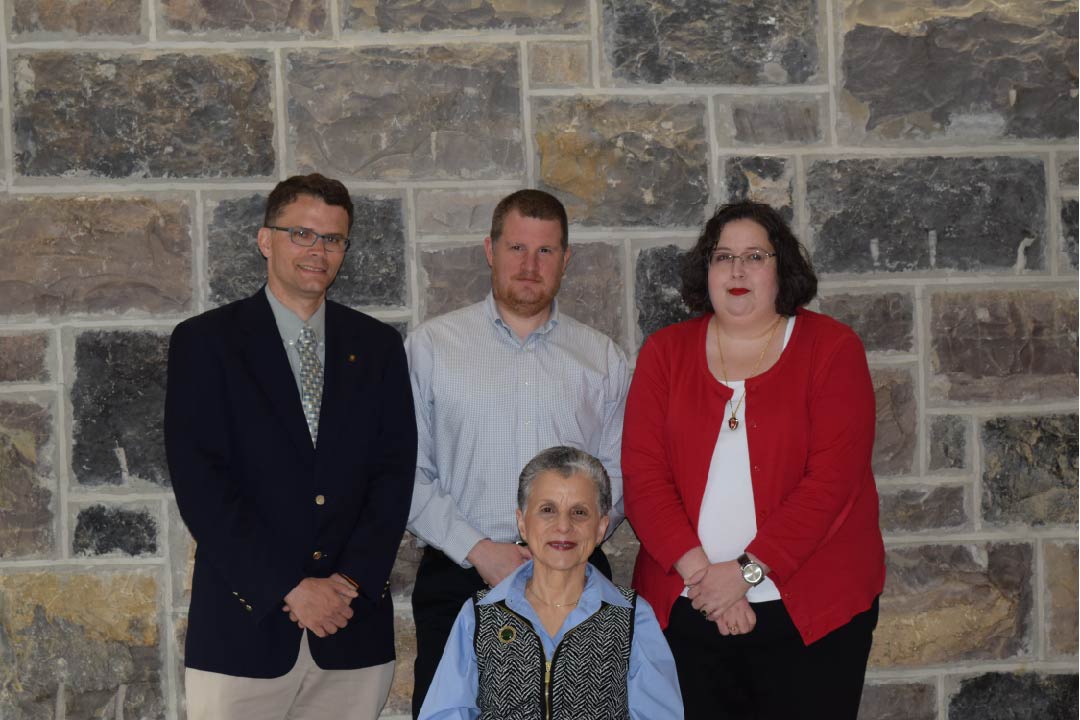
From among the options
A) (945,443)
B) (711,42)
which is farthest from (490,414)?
(945,443)

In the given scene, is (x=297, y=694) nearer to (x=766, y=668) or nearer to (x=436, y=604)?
(x=436, y=604)

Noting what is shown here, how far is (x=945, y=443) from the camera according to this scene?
10.9 ft

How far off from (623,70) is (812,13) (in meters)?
0.59

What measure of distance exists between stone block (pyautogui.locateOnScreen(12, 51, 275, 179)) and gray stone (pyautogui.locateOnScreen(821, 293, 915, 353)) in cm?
169

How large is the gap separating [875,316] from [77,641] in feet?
8.06

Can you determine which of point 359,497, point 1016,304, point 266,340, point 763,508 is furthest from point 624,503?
point 1016,304

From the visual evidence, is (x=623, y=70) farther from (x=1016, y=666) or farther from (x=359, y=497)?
(x=1016, y=666)

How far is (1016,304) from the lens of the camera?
3.34 metres

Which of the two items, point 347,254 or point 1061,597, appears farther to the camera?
point 1061,597

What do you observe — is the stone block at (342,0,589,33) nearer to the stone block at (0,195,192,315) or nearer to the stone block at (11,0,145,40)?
the stone block at (11,0,145,40)

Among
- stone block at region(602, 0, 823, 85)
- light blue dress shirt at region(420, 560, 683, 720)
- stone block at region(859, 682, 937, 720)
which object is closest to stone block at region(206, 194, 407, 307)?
stone block at region(602, 0, 823, 85)

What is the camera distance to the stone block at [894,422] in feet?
10.8

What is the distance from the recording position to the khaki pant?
255 centimetres

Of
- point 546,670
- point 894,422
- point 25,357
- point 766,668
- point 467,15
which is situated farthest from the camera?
point 894,422
